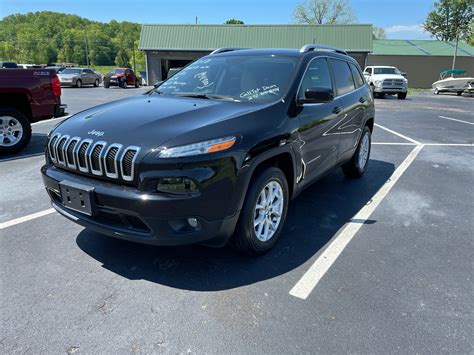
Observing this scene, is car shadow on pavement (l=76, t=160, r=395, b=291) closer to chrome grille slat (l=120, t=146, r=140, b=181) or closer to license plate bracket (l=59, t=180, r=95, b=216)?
license plate bracket (l=59, t=180, r=95, b=216)

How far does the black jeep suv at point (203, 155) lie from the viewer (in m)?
2.57

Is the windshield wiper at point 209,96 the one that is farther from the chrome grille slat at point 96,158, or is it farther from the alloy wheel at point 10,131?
the alloy wheel at point 10,131

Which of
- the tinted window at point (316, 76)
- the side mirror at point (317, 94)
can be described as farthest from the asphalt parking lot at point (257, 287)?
the tinted window at point (316, 76)

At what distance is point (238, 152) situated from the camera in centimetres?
276

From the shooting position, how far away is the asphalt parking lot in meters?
2.30

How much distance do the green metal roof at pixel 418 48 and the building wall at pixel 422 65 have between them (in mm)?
546

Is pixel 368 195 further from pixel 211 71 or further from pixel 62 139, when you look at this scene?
pixel 62 139

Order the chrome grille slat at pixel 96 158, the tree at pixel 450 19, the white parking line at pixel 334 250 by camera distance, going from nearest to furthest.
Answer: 1. the chrome grille slat at pixel 96 158
2. the white parking line at pixel 334 250
3. the tree at pixel 450 19

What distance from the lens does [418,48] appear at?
1645 inches

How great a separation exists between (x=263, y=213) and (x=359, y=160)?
2944 millimetres

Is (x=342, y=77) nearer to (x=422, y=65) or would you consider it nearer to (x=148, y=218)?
(x=148, y=218)

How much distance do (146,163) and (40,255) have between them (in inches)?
58.6

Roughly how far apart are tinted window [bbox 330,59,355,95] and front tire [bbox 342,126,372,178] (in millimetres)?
889

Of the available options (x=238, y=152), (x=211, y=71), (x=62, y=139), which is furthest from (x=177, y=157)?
(x=211, y=71)
